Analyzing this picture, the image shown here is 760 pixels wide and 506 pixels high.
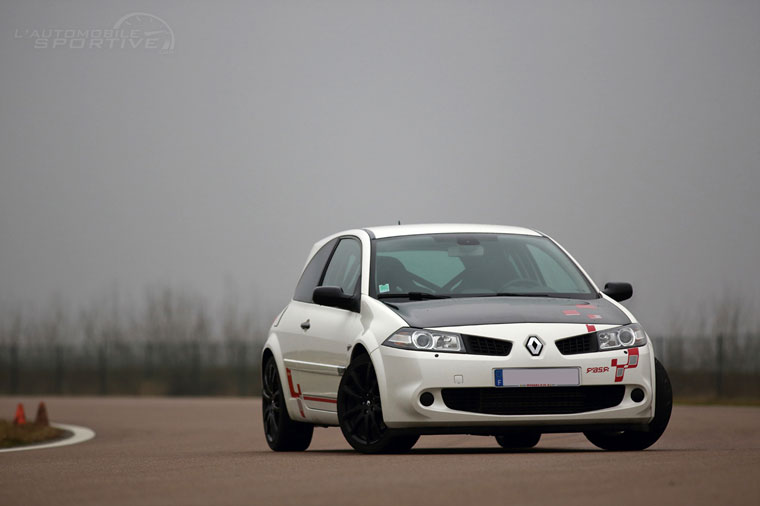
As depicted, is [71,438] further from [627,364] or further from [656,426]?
[627,364]

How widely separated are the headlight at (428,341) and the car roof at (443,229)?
1798 millimetres

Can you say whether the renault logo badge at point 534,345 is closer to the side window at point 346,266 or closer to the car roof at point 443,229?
the side window at point 346,266

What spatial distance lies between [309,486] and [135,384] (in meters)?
56.1

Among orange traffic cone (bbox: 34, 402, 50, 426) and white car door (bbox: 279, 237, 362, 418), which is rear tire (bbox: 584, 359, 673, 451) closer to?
white car door (bbox: 279, 237, 362, 418)

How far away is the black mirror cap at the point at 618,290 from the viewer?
11.9 meters

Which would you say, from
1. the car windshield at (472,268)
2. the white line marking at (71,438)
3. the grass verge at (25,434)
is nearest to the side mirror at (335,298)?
the car windshield at (472,268)

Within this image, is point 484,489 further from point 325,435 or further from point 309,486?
point 325,435

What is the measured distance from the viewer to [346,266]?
12.7 metres

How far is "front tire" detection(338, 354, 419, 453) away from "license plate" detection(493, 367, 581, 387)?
82 centimetres

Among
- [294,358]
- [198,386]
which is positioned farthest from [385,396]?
[198,386]

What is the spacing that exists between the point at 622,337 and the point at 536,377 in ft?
2.54

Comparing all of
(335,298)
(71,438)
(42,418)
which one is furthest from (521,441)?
(42,418)

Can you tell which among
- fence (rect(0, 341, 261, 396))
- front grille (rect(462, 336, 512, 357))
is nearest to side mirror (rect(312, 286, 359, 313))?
front grille (rect(462, 336, 512, 357))

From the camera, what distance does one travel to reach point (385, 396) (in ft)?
34.8
